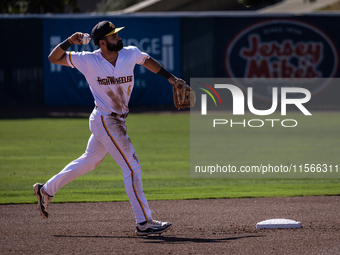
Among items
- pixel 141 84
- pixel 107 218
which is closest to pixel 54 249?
pixel 107 218

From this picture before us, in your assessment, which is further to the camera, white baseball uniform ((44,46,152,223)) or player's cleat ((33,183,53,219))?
player's cleat ((33,183,53,219))

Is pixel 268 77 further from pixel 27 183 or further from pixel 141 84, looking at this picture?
pixel 27 183

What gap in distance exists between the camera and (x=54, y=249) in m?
5.17

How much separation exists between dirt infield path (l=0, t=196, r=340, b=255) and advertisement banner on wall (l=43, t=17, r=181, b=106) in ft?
48.9

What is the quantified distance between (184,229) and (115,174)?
404 cm

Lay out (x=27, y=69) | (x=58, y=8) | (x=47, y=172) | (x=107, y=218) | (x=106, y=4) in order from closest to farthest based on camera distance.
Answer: (x=107, y=218), (x=47, y=172), (x=27, y=69), (x=58, y=8), (x=106, y=4)

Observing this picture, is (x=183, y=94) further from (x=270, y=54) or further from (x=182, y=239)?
(x=270, y=54)

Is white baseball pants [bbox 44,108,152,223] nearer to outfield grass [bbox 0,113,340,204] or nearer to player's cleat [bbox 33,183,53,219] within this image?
player's cleat [bbox 33,183,53,219]

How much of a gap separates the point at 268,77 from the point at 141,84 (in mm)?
5277

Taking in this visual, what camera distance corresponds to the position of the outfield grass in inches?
322

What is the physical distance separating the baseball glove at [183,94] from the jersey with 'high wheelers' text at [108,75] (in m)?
0.58

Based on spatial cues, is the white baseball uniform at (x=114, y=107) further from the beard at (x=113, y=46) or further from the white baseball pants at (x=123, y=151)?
the beard at (x=113, y=46)

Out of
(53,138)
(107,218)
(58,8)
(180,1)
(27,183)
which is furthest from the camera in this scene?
(180,1)

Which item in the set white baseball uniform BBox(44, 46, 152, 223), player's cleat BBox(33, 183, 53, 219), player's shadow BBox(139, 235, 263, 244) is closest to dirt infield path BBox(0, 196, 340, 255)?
player's shadow BBox(139, 235, 263, 244)
